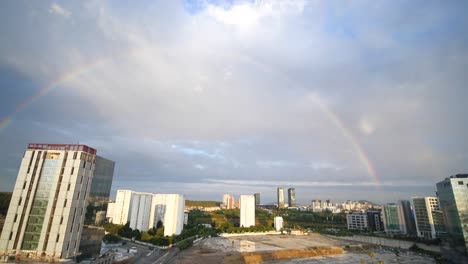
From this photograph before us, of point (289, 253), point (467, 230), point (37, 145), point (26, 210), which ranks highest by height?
point (37, 145)

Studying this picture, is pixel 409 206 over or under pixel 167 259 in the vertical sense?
over

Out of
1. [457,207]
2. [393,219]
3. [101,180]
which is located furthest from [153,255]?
[393,219]

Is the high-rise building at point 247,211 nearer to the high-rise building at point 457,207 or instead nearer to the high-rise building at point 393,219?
the high-rise building at point 393,219

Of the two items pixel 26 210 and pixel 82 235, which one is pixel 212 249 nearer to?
pixel 82 235

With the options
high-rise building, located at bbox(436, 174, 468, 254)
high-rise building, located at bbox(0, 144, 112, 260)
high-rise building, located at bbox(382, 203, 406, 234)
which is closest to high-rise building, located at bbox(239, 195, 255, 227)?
high-rise building, located at bbox(382, 203, 406, 234)

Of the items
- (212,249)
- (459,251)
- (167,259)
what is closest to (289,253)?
(212,249)

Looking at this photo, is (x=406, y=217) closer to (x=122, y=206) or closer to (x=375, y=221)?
(x=375, y=221)
